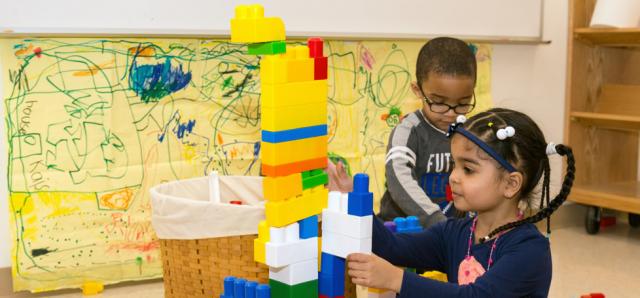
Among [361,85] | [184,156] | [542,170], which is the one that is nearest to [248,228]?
[542,170]

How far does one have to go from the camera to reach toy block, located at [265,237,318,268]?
119 cm

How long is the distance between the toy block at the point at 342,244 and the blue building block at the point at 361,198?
47 millimetres

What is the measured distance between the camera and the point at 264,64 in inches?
45.3

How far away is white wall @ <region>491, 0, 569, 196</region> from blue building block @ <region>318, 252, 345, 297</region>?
2179mm

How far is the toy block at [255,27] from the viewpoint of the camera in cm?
112

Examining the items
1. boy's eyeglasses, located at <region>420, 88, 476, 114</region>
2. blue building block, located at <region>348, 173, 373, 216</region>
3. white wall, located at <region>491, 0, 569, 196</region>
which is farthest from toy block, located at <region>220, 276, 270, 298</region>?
white wall, located at <region>491, 0, 569, 196</region>

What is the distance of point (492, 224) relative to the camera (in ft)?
4.40

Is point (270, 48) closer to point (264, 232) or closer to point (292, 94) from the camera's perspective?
point (292, 94)

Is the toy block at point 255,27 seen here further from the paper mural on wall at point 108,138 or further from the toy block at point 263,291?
the paper mural on wall at point 108,138

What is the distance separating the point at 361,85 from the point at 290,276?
173 centimetres

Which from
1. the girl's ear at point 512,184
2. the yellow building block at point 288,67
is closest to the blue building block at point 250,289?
the yellow building block at point 288,67

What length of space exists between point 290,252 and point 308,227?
0.20 ft

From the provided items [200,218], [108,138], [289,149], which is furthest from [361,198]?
[108,138]

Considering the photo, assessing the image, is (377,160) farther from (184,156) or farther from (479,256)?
(479,256)
